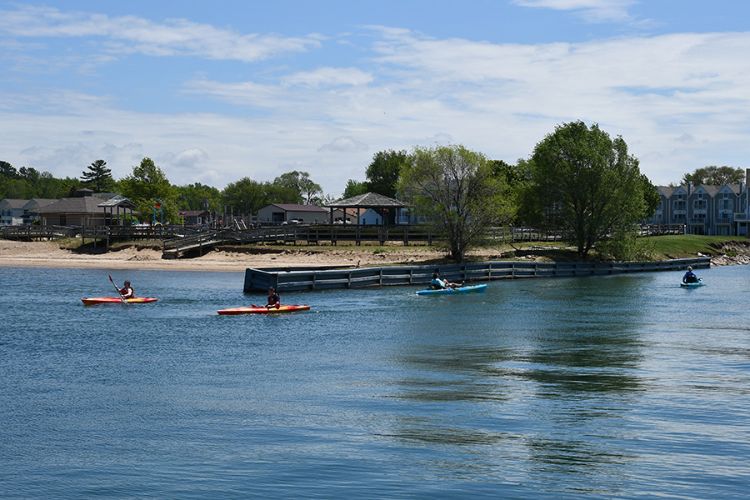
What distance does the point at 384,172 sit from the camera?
167625 mm

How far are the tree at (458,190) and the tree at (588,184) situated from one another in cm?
1397

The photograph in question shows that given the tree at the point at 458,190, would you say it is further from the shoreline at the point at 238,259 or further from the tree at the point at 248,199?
the tree at the point at 248,199

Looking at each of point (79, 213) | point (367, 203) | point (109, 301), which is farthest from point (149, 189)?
point (109, 301)

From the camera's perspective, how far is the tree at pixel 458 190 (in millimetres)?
74062

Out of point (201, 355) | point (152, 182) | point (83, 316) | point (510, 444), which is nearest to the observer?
point (510, 444)

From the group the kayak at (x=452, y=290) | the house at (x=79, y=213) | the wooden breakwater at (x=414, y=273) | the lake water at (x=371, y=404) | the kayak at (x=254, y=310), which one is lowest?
the lake water at (x=371, y=404)

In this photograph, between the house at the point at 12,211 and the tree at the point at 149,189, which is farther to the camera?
the house at the point at 12,211

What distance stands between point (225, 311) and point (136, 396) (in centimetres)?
1962

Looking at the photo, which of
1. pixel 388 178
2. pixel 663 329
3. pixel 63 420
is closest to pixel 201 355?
pixel 63 420

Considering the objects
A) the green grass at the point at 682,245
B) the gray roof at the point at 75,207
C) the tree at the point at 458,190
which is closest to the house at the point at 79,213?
the gray roof at the point at 75,207

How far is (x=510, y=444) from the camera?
64.4ft

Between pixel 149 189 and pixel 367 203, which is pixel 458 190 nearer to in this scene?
pixel 367 203

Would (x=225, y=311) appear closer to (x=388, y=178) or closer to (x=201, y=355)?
(x=201, y=355)

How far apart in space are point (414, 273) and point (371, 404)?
43236 millimetres
